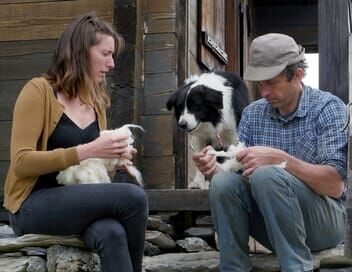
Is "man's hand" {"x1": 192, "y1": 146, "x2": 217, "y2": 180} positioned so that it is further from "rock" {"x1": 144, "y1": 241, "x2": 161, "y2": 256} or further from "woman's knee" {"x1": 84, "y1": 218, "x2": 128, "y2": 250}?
"rock" {"x1": 144, "y1": 241, "x2": 161, "y2": 256}

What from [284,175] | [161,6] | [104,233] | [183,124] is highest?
[161,6]

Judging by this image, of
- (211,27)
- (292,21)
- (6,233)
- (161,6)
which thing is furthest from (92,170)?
(292,21)

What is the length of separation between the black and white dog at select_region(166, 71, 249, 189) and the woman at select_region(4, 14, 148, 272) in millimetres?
2037

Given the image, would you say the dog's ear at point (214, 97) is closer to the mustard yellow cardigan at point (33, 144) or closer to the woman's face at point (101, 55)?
the woman's face at point (101, 55)

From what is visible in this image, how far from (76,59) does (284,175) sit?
0.98 metres

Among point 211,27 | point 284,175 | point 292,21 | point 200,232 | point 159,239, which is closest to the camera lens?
point 284,175

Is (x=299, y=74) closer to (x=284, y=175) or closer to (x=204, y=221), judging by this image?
(x=284, y=175)

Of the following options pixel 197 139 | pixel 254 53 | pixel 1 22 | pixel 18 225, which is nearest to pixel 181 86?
pixel 197 139

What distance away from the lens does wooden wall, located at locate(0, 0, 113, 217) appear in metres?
5.12

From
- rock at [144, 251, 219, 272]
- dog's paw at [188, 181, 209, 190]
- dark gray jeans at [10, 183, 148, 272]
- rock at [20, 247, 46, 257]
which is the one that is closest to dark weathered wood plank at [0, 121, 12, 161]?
dog's paw at [188, 181, 209, 190]

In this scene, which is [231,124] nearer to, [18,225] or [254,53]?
[254,53]

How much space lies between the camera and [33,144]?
299cm

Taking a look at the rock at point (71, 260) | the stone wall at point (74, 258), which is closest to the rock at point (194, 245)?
the stone wall at point (74, 258)

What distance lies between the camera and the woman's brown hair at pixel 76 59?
3178 mm
